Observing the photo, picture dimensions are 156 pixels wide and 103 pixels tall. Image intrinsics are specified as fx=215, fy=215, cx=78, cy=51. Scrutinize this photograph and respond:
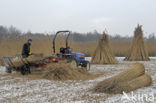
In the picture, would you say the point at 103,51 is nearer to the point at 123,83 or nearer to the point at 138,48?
the point at 138,48

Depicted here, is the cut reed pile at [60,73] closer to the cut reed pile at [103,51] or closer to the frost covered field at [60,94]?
the frost covered field at [60,94]

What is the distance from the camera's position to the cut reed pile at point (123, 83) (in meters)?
6.02

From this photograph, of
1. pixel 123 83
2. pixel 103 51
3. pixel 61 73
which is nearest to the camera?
pixel 123 83

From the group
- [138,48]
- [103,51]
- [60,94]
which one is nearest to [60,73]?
[60,94]

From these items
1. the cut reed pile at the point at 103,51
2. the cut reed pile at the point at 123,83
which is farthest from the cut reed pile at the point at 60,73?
the cut reed pile at the point at 103,51

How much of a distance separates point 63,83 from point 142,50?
14.4 m

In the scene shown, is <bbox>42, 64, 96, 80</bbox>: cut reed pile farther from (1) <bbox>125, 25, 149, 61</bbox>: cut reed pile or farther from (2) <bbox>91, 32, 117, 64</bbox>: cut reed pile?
(1) <bbox>125, 25, 149, 61</bbox>: cut reed pile

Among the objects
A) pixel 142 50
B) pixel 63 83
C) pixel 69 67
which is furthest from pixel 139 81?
pixel 142 50

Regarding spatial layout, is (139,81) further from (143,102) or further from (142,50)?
(142,50)

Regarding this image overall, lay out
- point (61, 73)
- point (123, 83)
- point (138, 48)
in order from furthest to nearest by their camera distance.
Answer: point (138, 48) < point (61, 73) < point (123, 83)

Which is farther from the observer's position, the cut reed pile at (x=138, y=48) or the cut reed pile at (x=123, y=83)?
the cut reed pile at (x=138, y=48)

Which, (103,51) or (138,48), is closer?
(103,51)

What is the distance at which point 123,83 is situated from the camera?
6.09 metres

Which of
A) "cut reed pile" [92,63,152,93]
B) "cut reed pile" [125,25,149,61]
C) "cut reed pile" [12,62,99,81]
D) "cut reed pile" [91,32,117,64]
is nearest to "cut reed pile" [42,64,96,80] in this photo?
"cut reed pile" [12,62,99,81]
